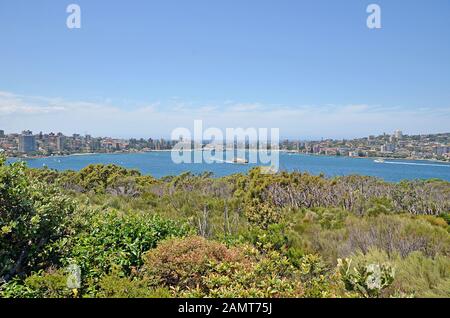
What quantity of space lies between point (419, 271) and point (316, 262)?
4.95ft

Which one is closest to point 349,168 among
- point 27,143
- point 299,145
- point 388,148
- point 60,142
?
point 299,145

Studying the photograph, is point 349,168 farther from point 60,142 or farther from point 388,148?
point 60,142

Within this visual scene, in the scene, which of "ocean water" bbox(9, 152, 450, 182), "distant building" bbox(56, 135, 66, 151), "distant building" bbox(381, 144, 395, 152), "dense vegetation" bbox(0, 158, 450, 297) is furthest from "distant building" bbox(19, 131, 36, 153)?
"distant building" bbox(381, 144, 395, 152)

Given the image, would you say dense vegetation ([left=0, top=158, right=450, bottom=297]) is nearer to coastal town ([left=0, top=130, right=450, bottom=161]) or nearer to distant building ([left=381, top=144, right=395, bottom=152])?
coastal town ([left=0, top=130, right=450, bottom=161])

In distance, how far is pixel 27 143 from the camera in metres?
24.2

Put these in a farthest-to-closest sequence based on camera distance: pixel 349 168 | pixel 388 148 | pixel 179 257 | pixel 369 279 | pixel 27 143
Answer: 1. pixel 349 168
2. pixel 388 148
3. pixel 27 143
4. pixel 179 257
5. pixel 369 279

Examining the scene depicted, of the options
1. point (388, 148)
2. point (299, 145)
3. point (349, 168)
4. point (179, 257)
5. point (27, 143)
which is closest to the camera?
point (179, 257)

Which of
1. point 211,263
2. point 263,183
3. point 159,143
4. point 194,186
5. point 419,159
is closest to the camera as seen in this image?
point 211,263

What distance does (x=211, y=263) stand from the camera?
3295mm

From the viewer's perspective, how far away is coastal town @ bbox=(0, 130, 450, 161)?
23.8 metres

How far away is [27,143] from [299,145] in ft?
95.8
